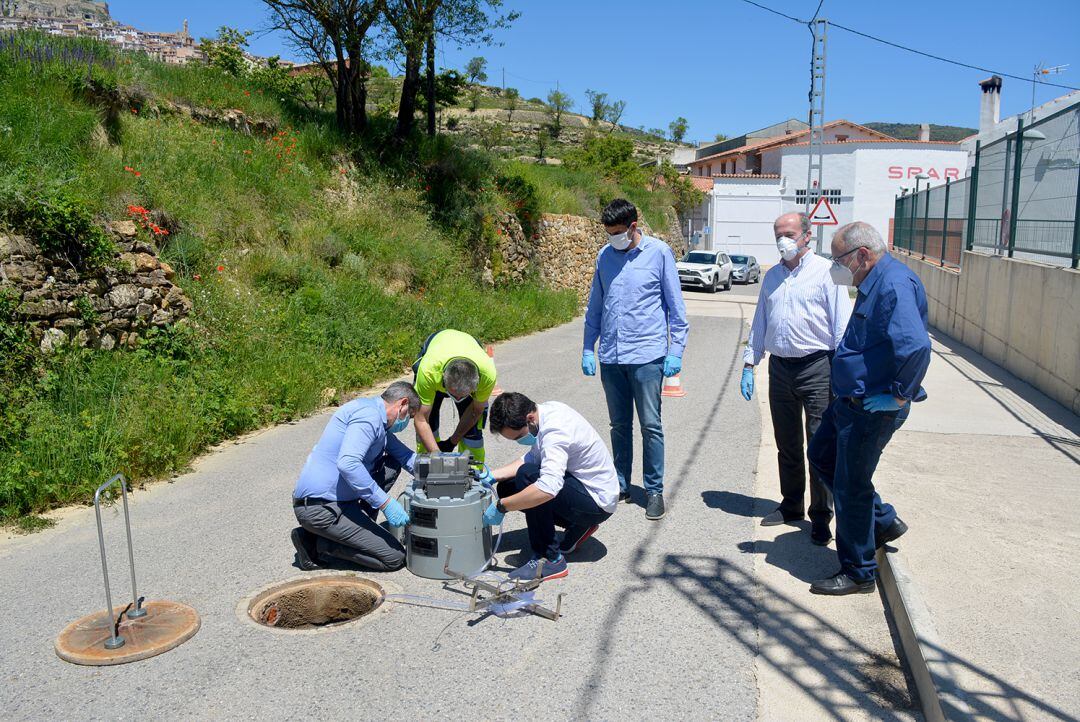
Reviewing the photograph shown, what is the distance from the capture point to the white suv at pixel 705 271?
30000mm

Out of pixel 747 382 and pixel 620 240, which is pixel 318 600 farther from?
pixel 747 382

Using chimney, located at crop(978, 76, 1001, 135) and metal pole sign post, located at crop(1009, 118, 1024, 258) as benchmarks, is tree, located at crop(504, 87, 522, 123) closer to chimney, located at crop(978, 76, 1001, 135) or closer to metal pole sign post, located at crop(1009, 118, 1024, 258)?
chimney, located at crop(978, 76, 1001, 135)

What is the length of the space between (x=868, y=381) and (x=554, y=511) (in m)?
1.95

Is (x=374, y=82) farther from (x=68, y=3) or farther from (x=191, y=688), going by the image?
(x=68, y=3)

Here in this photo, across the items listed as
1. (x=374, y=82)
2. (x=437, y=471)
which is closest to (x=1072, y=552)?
(x=437, y=471)

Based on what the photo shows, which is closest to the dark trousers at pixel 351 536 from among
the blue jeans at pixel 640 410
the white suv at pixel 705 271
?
the blue jeans at pixel 640 410

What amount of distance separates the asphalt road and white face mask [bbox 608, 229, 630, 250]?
6.31ft

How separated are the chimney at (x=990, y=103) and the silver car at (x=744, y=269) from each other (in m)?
17.7

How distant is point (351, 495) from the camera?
5012mm

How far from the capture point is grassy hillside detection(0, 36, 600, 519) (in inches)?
280

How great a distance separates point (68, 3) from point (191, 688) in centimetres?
18260

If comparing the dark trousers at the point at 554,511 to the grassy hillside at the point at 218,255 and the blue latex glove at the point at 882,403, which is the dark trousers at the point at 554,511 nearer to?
the blue latex glove at the point at 882,403

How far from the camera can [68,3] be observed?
495 feet

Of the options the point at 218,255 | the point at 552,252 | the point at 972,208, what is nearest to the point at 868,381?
the point at 218,255
